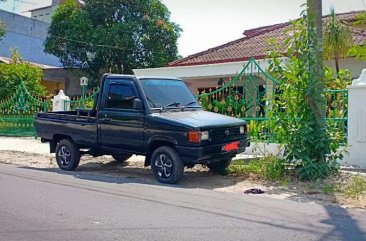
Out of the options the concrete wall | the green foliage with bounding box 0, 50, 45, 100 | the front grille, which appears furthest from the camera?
the concrete wall

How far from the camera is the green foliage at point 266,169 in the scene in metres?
8.92

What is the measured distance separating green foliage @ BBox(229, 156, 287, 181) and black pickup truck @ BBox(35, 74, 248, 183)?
356 millimetres

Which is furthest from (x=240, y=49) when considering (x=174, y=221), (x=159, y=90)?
(x=174, y=221)

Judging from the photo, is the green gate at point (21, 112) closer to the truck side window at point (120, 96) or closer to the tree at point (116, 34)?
the truck side window at point (120, 96)

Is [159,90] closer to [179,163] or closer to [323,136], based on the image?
[179,163]

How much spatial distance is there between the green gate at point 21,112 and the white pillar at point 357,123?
12.0m

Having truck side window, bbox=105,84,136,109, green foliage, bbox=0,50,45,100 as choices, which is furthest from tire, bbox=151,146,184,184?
green foliage, bbox=0,50,45,100

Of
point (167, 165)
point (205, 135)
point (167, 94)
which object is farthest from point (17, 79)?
point (205, 135)

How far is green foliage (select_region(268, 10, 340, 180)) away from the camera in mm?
8719

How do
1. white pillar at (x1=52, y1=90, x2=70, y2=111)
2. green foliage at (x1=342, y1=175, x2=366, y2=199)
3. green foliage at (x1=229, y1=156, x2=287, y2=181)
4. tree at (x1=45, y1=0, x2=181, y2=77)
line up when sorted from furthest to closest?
1. tree at (x1=45, y1=0, x2=181, y2=77)
2. white pillar at (x1=52, y1=90, x2=70, y2=111)
3. green foliage at (x1=229, y1=156, x2=287, y2=181)
4. green foliage at (x1=342, y1=175, x2=366, y2=199)

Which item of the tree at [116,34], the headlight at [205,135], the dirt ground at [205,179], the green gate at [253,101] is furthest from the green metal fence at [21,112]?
the headlight at [205,135]

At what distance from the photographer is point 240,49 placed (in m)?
19.5

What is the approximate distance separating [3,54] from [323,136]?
32.4 meters

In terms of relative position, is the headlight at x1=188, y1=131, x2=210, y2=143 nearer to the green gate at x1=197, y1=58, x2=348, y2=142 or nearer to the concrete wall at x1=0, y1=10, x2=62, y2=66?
the green gate at x1=197, y1=58, x2=348, y2=142
